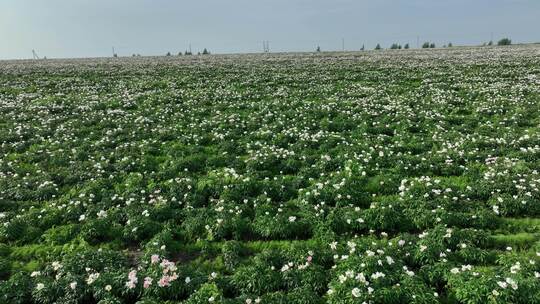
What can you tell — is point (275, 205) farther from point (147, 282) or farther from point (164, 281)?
point (147, 282)

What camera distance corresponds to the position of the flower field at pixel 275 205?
741 cm

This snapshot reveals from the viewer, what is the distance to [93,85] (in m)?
34.6

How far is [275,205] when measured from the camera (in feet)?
35.6

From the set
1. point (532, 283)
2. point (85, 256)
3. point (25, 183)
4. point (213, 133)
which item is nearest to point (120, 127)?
point (213, 133)

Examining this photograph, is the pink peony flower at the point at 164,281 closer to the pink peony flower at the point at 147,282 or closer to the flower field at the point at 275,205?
the flower field at the point at 275,205

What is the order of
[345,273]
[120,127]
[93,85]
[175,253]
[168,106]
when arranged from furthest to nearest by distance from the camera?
[93,85] < [168,106] < [120,127] < [175,253] < [345,273]

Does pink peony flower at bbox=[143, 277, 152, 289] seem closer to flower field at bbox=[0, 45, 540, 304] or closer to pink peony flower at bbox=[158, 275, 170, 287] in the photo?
flower field at bbox=[0, 45, 540, 304]

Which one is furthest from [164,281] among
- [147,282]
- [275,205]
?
[275,205]

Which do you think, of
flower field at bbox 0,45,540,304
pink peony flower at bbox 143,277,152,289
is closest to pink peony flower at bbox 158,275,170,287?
flower field at bbox 0,45,540,304

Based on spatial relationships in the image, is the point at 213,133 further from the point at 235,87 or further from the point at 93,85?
the point at 93,85

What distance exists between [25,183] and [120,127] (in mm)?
6993

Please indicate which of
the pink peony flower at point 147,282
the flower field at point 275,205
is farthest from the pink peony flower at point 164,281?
the pink peony flower at point 147,282

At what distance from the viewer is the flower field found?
292 inches

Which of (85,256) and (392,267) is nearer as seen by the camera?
(392,267)
